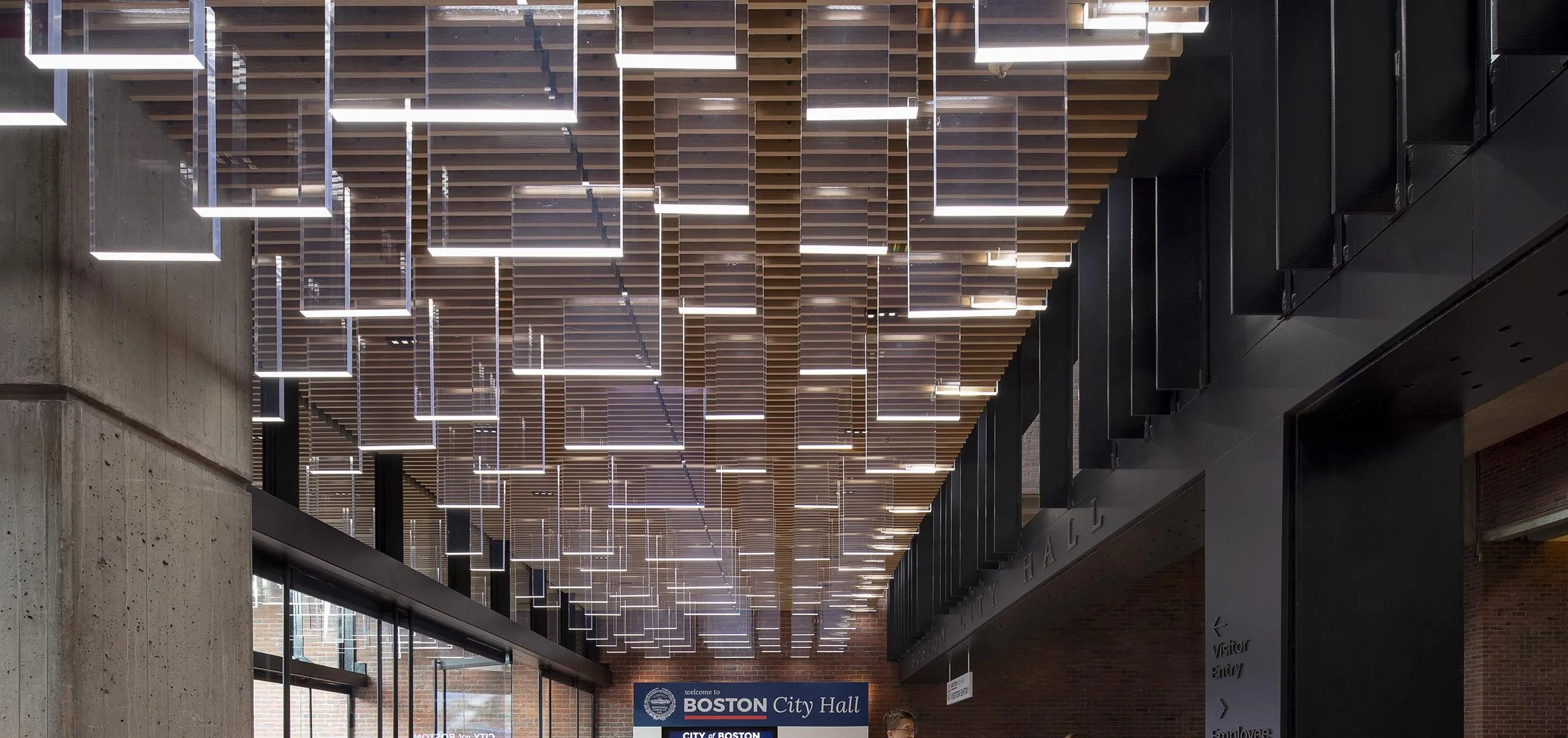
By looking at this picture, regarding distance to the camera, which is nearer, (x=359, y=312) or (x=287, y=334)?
(x=359, y=312)

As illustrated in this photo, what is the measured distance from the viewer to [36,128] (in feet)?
15.8

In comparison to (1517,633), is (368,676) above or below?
below

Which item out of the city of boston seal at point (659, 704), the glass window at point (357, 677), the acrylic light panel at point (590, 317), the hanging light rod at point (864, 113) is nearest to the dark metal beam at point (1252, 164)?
the hanging light rod at point (864, 113)

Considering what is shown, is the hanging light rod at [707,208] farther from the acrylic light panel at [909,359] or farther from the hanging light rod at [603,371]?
the acrylic light panel at [909,359]

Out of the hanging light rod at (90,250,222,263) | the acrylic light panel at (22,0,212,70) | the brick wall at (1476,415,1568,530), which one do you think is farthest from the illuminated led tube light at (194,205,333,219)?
the brick wall at (1476,415,1568,530)

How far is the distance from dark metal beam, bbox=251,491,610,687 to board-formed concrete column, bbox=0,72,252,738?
1983 millimetres

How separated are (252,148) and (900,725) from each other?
186 inches

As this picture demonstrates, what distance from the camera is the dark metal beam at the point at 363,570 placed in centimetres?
922

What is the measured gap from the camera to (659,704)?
27.2m

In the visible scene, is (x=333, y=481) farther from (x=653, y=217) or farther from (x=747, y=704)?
(x=747, y=704)

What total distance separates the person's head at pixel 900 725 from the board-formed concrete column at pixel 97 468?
329 cm

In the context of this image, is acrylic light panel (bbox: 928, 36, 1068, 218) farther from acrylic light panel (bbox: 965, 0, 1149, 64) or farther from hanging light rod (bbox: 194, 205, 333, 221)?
hanging light rod (bbox: 194, 205, 333, 221)

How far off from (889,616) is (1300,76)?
21508 mm

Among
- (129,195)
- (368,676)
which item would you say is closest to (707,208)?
(129,195)
